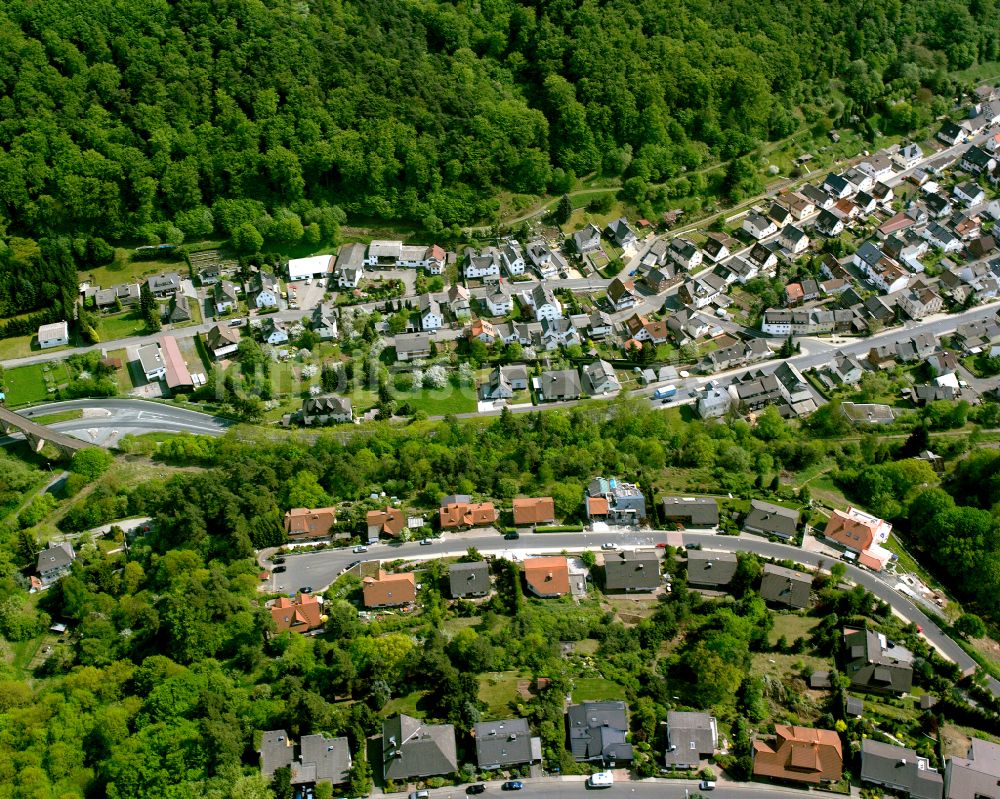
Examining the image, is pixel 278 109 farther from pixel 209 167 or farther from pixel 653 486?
pixel 653 486

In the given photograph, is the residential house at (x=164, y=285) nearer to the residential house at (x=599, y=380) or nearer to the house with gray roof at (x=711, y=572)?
the residential house at (x=599, y=380)

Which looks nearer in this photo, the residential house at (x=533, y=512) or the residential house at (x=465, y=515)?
the residential house at (x=465, y=515)

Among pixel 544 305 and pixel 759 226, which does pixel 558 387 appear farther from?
pixel 759 226

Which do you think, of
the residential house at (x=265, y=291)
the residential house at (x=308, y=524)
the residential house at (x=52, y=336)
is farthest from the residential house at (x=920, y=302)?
the residential house at (x=52, y=336)

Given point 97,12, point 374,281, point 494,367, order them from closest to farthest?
1. point 494,367
2. point 374,281
3. point 97,12

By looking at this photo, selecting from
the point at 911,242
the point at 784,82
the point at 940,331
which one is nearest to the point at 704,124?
the point at 784,82

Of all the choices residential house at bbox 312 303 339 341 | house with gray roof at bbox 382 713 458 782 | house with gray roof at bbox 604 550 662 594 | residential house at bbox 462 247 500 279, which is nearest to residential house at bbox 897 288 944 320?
residential house at bbox 462 247 500 279
